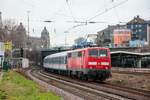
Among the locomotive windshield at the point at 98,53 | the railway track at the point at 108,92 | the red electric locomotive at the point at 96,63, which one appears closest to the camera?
the railway track at the point at 108,92

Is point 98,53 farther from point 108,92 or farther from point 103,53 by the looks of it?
point 108,92

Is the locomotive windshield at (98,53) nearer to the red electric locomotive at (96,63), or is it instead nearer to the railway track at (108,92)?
the red electric locomotive at (96,63)

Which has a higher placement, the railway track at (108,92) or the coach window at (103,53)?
the coach window at (103,53)

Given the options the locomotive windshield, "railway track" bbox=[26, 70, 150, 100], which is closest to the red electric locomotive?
the locomotive windshield

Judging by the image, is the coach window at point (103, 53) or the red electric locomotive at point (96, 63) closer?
the red electric locomotive at point (96, 63)

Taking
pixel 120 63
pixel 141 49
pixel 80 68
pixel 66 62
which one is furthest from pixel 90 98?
pixel 141 49

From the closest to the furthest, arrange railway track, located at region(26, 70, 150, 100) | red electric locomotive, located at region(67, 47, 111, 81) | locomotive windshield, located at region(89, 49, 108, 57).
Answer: railway track, located at region(26, 70, 150, 100) < red electric locomotive, located at region(67, 47, 111, 81) < locomotive windshield, located at region(89, 49, 108, 57)

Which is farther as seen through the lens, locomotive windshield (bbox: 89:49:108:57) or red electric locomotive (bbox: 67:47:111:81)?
locomotive windshield (bbox: 89:49:108:57)

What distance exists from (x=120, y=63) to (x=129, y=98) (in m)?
70.9

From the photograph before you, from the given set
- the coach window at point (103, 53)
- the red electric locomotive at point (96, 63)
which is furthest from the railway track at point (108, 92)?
the coach window at point (103, 53)

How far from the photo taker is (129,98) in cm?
2202

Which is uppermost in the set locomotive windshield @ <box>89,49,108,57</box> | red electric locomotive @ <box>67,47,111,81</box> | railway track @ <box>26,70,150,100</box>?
locomotive windshield @ <box>89,49,108,57</box>

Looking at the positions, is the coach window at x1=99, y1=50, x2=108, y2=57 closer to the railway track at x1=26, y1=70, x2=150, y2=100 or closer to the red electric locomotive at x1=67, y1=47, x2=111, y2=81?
the red electric locomotive at x1=67, y1=47, x2=111, y2=81

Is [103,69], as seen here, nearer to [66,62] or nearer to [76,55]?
[76,55]
